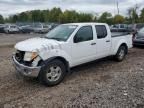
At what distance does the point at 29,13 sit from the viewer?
3863 inches

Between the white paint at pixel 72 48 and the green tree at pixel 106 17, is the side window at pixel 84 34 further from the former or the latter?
the green tree at pixel 106 17

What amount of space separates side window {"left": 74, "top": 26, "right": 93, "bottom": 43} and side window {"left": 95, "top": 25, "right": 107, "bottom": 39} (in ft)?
1.35

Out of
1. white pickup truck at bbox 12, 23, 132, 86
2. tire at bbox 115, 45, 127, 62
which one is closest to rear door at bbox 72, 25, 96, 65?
white pickup truck at bbox 12, 23, 132, 86

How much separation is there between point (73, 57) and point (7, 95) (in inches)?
88.2

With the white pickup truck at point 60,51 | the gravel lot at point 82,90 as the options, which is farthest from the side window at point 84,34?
the gravel lot at point 82,90

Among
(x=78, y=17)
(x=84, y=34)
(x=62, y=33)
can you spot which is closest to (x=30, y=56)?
(x=62, y=33)

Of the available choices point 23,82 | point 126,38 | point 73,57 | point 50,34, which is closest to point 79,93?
point 73,57

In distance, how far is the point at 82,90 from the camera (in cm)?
560

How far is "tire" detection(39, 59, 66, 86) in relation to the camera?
5742 millimetres

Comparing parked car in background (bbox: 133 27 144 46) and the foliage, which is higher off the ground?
the foliage

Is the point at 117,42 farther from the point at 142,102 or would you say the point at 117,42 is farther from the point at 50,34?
the point at 142,102

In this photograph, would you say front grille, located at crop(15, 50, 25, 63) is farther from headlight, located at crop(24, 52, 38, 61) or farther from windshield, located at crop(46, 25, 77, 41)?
windshield, located at crop(46, 25, 77, 41)

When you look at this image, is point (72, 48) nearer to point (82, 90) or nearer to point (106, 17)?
point (82, 90)

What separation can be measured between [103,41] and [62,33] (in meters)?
1.69
